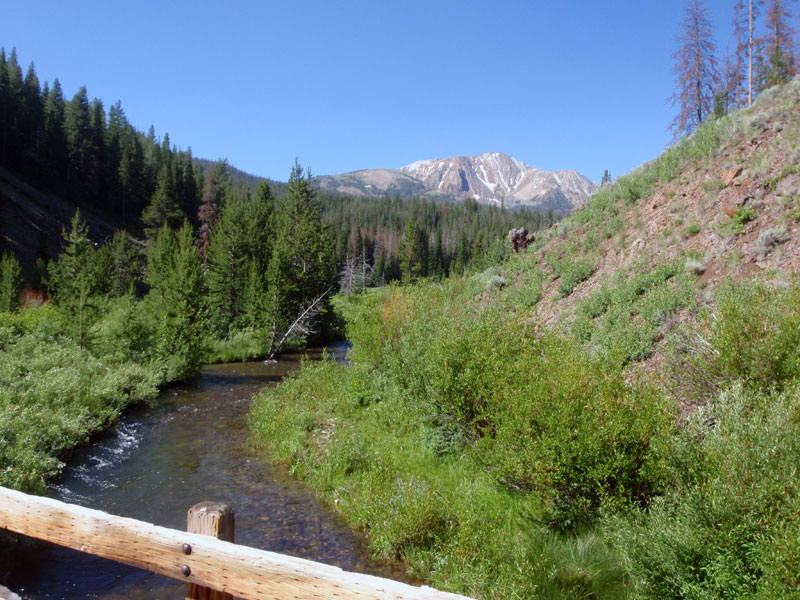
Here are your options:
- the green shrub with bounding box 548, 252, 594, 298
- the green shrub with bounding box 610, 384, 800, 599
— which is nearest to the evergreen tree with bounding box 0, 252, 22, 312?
the green shrub with bounding box 548, 252, 594, 298

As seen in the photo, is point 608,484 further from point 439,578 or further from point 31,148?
point 31,148

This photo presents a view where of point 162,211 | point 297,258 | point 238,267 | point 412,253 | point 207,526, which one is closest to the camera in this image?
point 207,526

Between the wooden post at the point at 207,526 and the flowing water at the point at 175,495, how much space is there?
4.25 metres

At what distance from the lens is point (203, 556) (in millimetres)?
3605

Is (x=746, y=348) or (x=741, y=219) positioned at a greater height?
(x=741, y=219)

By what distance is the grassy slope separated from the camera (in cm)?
498

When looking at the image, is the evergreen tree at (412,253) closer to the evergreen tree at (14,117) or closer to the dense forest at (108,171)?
the dense forest at (108,171)

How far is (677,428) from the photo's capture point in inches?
268

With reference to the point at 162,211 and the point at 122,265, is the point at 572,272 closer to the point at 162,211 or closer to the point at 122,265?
the point at 122,265

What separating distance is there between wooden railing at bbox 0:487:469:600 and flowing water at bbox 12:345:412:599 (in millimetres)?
3747

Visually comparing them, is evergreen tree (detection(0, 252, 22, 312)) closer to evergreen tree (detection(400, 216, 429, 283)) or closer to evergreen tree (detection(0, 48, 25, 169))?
evergreen tree (detection(0, 48, 25, 169))

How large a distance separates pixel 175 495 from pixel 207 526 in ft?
26.2

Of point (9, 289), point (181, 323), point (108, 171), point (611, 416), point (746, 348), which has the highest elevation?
point (108, 171)

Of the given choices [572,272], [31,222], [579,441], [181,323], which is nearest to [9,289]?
[181,323]
